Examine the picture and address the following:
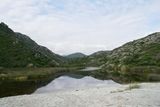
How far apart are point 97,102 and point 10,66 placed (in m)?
148

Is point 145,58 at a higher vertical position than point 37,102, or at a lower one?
higher

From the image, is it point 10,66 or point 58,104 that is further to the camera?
point 10,66

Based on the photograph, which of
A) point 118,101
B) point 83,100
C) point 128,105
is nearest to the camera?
point 128,105

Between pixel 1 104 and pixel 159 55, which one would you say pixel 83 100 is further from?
pixel 159 55

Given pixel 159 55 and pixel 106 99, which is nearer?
pixel 106 99

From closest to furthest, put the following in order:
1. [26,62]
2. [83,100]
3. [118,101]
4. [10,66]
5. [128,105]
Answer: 1. [128,105]
2. [118,101]
3. [83,100]
4. [10,66]
5. [26,62]

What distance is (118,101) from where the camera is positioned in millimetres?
40469

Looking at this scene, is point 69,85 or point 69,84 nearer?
point 69,85

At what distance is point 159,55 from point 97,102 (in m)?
159

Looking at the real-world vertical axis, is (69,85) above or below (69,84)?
below

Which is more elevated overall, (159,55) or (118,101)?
(159,55)

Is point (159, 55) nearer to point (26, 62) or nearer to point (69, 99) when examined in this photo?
point (26, 62)

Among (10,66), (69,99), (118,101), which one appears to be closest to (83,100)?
(69,99)

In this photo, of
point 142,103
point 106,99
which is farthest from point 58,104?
point 142,103
